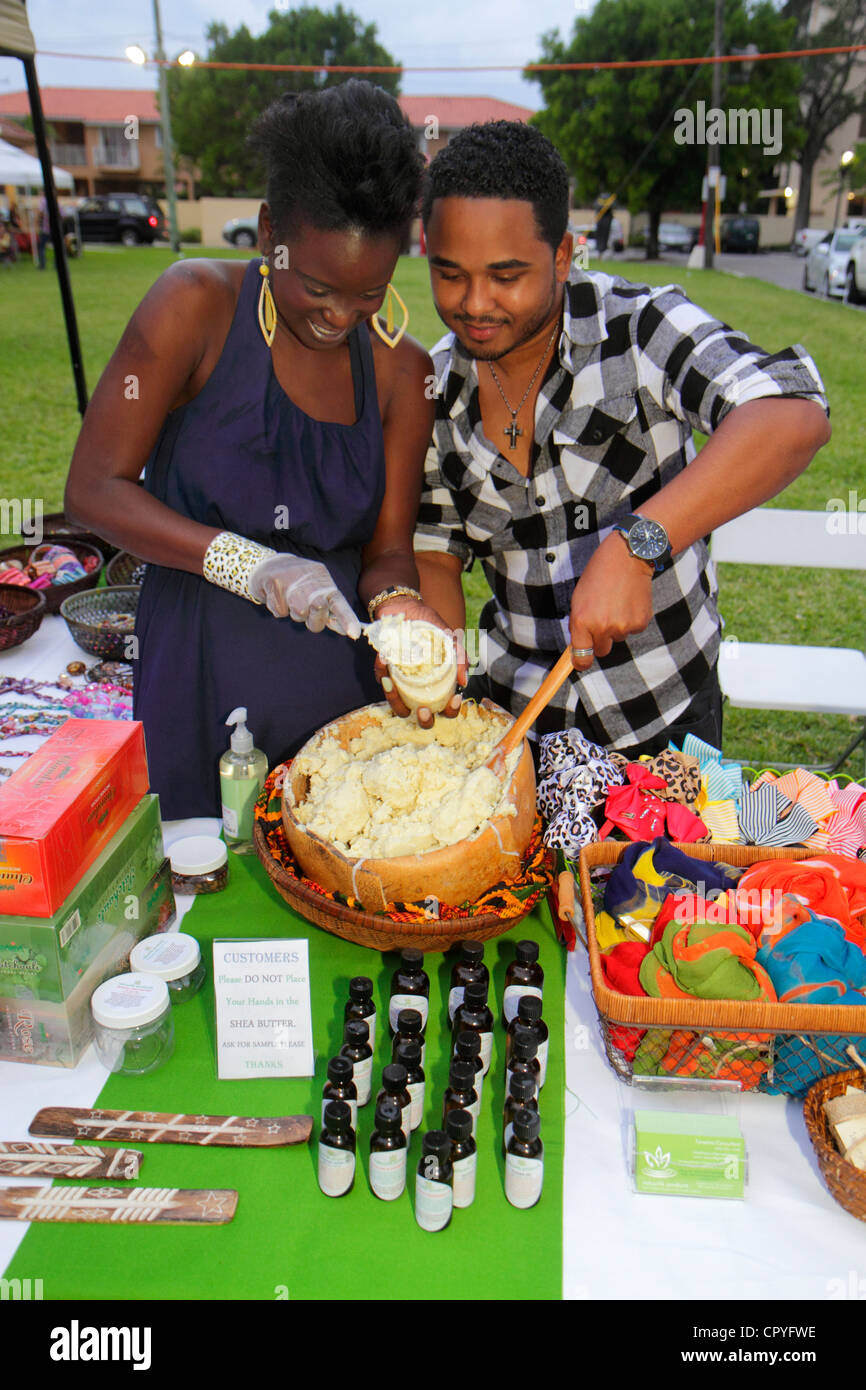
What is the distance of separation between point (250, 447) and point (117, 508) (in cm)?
28

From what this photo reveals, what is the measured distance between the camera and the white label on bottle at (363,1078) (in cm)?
122

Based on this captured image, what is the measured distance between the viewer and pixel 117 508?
1.71m

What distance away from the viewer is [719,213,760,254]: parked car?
2845 cm

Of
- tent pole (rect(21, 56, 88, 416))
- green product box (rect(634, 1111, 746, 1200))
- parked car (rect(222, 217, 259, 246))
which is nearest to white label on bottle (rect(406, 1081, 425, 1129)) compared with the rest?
green product box (rect(634, 1111, 746, 1200))

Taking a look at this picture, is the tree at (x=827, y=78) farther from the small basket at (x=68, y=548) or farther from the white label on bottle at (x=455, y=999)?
the white label on bottle at (x=455, y=999)

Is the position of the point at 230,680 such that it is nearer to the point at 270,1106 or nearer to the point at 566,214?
the point at 270,1106

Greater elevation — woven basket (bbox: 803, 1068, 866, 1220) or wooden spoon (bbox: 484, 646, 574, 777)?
wooden spoon (bbox: 484, 646, 574, 777)

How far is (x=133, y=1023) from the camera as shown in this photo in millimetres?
1239

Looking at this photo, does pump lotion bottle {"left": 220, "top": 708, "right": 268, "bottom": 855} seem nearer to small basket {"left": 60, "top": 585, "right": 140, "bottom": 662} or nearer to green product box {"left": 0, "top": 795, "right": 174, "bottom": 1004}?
green product box {"left": 0, "top": 795, "right": 174, "bottom": 1004}

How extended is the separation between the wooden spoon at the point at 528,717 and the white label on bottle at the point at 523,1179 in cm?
60

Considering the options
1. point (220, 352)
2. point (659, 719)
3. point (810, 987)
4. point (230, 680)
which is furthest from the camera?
point (659, 719)

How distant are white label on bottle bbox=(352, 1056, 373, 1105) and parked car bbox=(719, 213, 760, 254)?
31.9 metres

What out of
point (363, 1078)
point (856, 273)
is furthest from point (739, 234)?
point (363, 1078)

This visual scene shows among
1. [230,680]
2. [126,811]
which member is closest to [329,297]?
[230,680]
